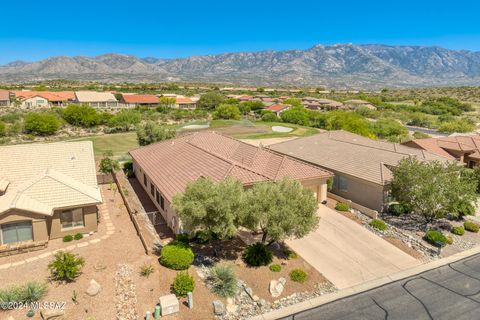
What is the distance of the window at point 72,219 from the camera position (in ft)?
66.6

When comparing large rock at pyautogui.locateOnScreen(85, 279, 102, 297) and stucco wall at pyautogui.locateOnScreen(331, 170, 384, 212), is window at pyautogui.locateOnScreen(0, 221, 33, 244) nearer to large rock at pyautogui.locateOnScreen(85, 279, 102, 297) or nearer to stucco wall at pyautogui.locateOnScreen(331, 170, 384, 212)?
large rock at pyautogui.locateOnScreen(85, 279, 102, 297)

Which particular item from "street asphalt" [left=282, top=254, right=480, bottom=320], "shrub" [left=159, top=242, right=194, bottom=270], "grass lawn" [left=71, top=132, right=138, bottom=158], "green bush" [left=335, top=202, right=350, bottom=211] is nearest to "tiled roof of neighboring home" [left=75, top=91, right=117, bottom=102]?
"grass lawn" [left=71, top=132, right=138, bottom=158]

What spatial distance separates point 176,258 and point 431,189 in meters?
17.7

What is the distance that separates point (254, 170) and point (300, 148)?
14.2m

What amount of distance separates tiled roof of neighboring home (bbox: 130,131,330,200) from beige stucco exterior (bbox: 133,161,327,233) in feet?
2.44

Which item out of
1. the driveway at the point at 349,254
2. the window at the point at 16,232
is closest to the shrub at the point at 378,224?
the driveway at the point at 349,254

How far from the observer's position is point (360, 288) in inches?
647

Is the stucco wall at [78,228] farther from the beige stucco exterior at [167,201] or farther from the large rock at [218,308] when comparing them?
the large rock at [218,308]

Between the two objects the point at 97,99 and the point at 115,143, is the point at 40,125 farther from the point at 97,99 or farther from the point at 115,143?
the point at 97,99

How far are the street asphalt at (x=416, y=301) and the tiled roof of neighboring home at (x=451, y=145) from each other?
2452 centimetres

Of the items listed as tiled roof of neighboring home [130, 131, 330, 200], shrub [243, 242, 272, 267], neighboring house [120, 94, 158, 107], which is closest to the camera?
shrub [243, 242, 272, 267]

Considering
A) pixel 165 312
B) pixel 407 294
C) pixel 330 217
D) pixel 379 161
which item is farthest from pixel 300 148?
pixel 165 312

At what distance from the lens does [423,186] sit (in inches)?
885

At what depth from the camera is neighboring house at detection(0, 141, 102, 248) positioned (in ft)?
61.8
